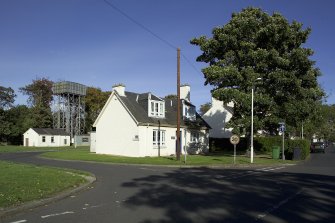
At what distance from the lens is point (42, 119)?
9275 centimetres

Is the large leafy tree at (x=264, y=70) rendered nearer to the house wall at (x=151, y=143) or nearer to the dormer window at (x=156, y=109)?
the dormer window at (x=156, y=109)

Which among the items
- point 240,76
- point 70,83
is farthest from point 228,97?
point 70,83

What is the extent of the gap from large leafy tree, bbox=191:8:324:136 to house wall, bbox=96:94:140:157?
8.43 m

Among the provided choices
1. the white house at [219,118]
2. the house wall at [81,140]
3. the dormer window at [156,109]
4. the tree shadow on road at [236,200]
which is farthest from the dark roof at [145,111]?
the house wall at [81,140]

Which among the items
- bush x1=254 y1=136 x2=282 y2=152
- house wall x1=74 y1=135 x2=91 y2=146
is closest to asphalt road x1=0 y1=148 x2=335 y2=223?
bush x1=254 y1=136 x2=282 y2=152

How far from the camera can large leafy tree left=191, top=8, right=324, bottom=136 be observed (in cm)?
3606

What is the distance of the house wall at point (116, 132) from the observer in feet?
124

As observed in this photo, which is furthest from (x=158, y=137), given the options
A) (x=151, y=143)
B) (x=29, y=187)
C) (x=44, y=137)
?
(x=44, y=137)

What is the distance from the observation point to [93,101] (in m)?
99.7

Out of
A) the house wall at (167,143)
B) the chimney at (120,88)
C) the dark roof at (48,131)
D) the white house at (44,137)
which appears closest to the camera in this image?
the house wall at (167,143)

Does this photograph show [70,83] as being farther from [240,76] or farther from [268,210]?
[268,210]

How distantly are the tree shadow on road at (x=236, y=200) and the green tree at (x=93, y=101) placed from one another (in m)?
83.5

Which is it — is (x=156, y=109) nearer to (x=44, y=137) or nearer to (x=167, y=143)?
(x=167, y=143)

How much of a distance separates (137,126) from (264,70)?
1271 centimetres
